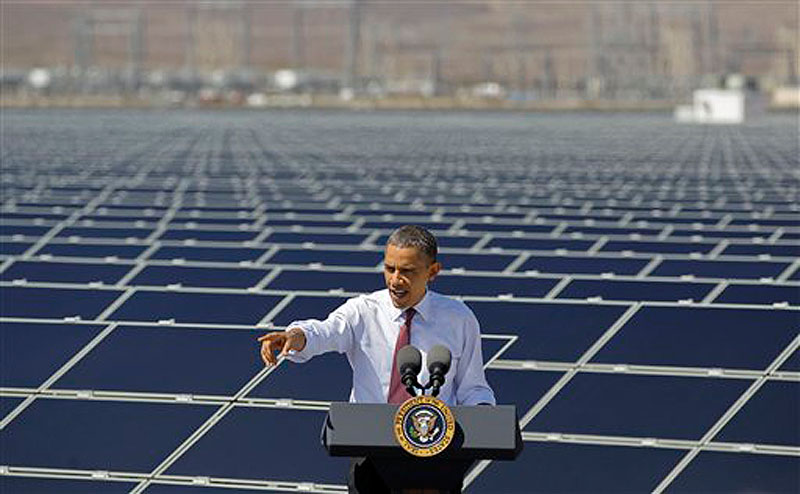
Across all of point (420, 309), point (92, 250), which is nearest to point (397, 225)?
point (92, 250)

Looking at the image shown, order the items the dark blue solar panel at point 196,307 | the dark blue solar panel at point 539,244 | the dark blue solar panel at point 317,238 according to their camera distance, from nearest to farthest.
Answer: the dark blue solar panel at point 196,307 → the dark blue solar panel at point 539,244 → the dark blue solar panel at point 317,238

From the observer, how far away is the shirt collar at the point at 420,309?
27.0ft

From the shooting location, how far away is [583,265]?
26.9 metres

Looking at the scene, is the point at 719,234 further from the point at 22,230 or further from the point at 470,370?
the point at 470,370

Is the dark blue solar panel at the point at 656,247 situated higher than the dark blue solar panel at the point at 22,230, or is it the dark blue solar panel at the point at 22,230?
the dark blue solar panel at the point at 22,230

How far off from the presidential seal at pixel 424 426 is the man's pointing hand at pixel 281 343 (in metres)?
1.13

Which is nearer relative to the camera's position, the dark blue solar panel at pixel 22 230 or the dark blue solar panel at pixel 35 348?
the dark blue solar panel at pixel 35 348

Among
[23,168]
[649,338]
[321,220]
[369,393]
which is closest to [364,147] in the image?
[23,168]

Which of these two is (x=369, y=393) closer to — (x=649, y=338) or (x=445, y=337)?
(x=445, y=337)

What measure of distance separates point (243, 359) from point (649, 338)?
4.27 meters

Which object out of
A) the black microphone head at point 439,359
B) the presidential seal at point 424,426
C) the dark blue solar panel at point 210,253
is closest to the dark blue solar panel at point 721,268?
the dark blue solar panel at point 210,253

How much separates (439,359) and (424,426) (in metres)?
0.50

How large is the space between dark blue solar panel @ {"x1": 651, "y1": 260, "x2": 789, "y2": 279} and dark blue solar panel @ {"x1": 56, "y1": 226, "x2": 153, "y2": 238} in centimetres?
1068

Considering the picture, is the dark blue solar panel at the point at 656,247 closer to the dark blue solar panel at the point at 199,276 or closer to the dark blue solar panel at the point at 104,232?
the dark blue solar panel at the point at 199,276
